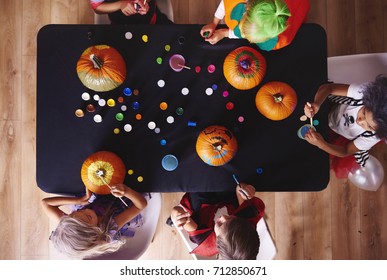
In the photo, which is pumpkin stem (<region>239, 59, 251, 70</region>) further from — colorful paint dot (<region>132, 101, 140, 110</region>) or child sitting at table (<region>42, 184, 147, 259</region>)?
child sitting at table (<region>42, 184, 147, 259</region>)

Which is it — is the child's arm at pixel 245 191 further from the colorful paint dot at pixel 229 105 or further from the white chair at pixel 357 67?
the white chair at pixel 357 67

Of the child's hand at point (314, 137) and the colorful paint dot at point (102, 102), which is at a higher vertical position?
the colorful paint dot at point (102, 102)

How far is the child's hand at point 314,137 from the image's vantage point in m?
1.32

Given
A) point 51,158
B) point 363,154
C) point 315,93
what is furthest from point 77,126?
point 363,154

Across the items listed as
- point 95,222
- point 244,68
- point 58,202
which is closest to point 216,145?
point 244,68

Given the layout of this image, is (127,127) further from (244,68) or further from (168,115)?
(244,68)

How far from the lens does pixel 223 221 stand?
1279 mm

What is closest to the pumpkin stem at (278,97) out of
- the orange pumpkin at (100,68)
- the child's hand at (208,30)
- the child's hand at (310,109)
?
the child's hand at (310,109)

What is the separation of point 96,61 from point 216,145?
0.50 metres

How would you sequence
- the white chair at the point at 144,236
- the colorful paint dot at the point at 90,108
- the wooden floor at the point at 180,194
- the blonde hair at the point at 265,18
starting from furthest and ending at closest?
the wooden floor at the point at 180,194 < the white chair at the point at 144,236 < the colorful paint dot at the point at 90,108 < the blonde hair at the point at 265,18

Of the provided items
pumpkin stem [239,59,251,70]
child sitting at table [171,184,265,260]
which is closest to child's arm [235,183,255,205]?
child sitting at table [171,184,265,260]

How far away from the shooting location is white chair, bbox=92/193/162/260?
149 centimetres

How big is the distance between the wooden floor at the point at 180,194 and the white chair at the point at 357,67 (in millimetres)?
489

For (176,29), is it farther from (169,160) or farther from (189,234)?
(189,234)
